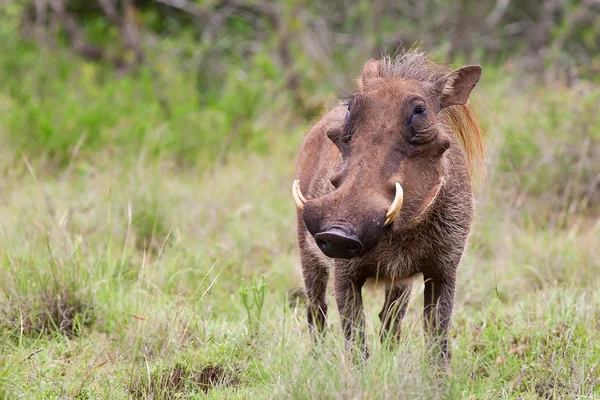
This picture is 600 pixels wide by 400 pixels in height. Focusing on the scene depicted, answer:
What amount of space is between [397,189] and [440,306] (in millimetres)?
A: 735

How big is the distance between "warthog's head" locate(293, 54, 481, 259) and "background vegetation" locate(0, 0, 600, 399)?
47 cm

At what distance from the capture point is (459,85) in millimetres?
3393

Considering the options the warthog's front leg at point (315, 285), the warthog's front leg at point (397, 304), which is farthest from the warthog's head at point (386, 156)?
the warthog's front leg at point (315, 285)

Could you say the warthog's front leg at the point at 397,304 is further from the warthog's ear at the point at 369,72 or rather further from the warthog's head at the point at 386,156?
the warthog's ear at the point at 369,72

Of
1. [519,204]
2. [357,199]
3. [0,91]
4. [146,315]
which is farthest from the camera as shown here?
[0,91]

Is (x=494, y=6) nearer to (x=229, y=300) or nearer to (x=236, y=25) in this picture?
(x=236, y=25)

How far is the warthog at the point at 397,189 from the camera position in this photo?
290 centimetres

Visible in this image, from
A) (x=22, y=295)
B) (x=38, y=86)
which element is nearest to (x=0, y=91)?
(x=38, y=86)

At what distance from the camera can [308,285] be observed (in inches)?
163

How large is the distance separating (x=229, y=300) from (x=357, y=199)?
1.69 metres

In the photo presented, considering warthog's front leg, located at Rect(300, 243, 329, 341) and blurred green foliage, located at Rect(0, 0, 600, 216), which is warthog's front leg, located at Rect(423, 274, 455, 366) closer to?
warthog's front leg, located at Rect(300, 243, 329, 341)

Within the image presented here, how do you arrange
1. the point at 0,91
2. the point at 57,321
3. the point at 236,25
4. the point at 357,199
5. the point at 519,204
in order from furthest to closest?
1. the point at 236,25
2. the point at 0,91
3. the point at 519,204
4. the point at 57,321
5. the point at 357,199

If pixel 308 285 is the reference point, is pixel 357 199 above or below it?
above

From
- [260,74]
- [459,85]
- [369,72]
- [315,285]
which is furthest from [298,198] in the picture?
[260,74]
